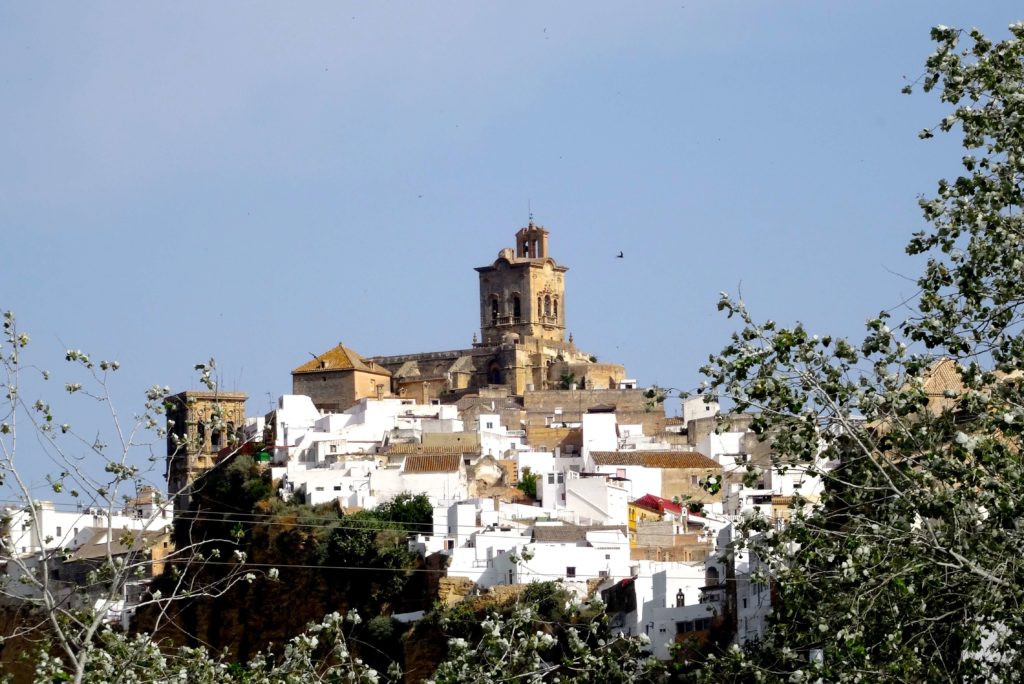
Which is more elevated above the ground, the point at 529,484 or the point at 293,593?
the point at 529,484

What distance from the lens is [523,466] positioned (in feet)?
225

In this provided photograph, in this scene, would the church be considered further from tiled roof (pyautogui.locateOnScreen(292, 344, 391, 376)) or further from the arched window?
the arched window

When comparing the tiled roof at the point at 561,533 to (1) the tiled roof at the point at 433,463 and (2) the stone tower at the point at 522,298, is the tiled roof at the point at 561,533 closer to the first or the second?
(1) the tiled roof at the point at 433,463

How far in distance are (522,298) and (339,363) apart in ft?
42.5

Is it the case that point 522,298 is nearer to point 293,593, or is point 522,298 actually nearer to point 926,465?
point 293,593

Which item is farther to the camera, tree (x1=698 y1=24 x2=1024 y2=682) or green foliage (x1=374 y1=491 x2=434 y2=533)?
green foliage (x1=374 y1=491 x2=434 y2=533)

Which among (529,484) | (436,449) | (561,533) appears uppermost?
(436,449)

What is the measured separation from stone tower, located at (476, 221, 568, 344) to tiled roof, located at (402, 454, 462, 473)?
31181mm

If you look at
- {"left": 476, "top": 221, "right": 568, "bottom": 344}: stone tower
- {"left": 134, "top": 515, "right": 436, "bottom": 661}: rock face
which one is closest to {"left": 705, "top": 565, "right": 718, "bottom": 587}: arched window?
{"left": 134, "top": 515, "right": 436, "bottom": 661}: rock face

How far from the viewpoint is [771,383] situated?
17.9 metres

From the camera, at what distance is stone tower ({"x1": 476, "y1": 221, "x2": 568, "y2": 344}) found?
97.8 metres

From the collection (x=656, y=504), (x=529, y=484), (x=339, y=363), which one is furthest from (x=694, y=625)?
(x=339, y=363)

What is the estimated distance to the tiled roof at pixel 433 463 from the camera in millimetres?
64188

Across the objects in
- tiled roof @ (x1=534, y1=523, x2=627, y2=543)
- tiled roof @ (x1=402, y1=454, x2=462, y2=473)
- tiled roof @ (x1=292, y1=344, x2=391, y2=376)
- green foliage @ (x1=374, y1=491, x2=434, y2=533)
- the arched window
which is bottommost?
the arched window
